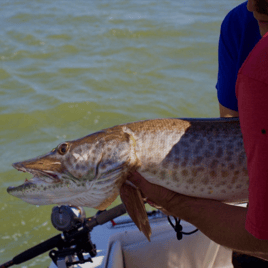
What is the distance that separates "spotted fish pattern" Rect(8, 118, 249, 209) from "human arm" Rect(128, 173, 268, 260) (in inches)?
1.9

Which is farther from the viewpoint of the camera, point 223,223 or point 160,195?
point 160,195

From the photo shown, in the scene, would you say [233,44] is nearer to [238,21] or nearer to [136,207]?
[238,21]

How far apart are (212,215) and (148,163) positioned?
0.39 metres

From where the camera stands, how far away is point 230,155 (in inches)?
78.4

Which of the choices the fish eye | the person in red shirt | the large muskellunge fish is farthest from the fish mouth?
the person in red shirt

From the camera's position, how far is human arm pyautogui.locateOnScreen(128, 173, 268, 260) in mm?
1580

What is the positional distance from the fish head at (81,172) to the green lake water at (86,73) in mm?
2670

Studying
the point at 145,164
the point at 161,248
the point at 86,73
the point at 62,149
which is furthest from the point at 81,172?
the point at 86,73

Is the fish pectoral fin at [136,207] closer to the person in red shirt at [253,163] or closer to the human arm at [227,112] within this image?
the person in red shirt at [253,163]

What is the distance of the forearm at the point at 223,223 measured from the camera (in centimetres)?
156

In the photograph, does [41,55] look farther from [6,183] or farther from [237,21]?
[237,21]

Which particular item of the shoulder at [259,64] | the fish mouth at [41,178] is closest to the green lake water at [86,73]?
the fish mouth at [41,178]

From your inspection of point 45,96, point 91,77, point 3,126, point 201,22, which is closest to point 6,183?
point 3,126

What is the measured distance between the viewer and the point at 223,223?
1.70 m
